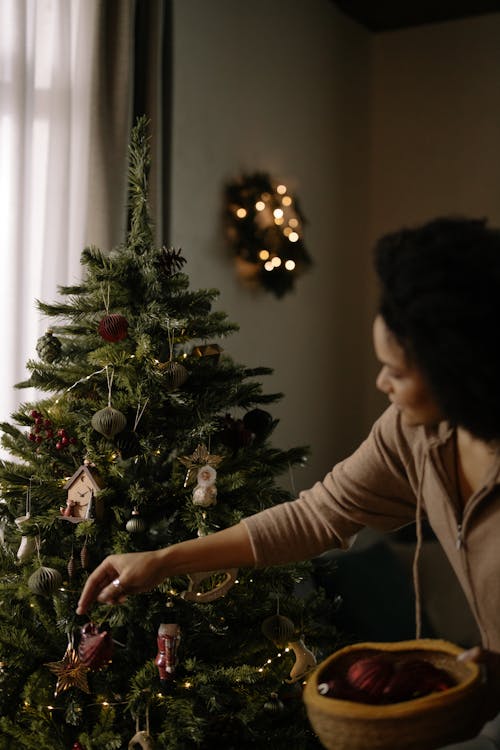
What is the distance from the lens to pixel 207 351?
71.1 inches

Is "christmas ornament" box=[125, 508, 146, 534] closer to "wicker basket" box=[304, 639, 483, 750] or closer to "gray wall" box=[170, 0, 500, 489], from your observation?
"wicker basket" box=[304, 639, 483, 750]

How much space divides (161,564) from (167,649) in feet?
1.04

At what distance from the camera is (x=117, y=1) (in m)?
2.54

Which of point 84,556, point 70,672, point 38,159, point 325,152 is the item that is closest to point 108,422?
point 84,556

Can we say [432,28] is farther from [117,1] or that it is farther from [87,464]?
[87,464]

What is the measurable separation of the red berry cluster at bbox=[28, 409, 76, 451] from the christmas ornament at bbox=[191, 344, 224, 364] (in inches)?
11.7

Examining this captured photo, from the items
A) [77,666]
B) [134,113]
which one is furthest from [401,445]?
[134,113]

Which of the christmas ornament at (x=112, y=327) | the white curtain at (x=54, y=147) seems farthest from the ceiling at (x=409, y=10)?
the christmas ornament at (x=112, y=327)

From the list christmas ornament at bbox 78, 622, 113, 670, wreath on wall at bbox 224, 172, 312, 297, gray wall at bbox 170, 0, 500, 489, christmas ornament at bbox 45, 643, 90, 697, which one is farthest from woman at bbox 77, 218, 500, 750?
wreath on wall at bbox 224, 172, 312, 297

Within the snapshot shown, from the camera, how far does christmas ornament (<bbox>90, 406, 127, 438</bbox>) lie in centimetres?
164

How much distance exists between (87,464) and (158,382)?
0.68 ft

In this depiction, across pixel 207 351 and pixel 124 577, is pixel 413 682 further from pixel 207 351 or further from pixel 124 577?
pixel 207 351

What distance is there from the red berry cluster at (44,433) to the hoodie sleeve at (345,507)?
1.52 feet

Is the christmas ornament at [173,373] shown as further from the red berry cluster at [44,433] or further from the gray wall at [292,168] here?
the gray wall at [292,168]
